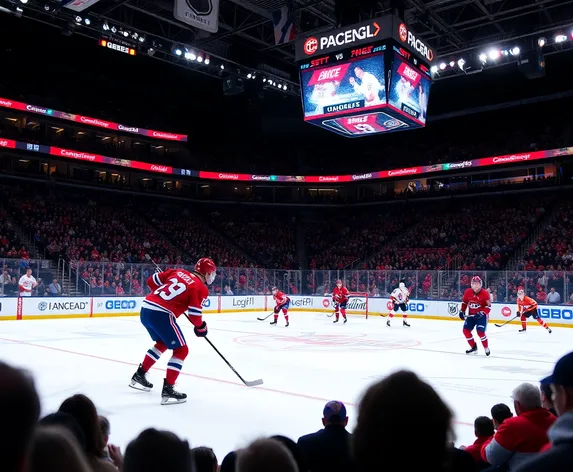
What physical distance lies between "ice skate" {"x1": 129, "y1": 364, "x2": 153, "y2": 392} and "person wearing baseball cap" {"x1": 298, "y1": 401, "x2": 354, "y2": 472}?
17.1 ft

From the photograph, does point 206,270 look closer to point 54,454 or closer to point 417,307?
point 54,454

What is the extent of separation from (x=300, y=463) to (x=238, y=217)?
118 feet

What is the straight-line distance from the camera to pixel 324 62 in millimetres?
13039

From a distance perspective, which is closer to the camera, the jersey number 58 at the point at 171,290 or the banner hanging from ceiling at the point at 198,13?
the jersey number 58 at the point at 171,290

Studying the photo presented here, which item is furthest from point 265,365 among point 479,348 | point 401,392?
point 401,392

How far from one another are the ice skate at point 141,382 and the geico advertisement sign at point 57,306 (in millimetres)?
12122

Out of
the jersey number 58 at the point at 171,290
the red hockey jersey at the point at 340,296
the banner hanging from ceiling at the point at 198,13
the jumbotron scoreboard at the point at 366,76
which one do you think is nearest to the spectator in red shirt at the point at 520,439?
the jersey number 58 at the point at 171,290

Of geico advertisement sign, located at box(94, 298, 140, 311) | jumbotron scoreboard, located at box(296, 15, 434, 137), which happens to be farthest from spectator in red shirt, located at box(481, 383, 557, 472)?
geico advertisement sign, located at box(94, 298, 140, 311)

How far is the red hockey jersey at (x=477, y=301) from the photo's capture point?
Answer: 11.5 meters

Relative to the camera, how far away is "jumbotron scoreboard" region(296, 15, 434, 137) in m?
12.1

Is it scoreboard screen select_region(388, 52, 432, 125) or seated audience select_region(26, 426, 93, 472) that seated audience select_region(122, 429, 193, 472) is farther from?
scoreboard screen select_region(388, 52, 432, 125)

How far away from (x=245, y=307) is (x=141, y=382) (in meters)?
17.3

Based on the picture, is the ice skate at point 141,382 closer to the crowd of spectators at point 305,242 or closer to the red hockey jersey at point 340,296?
the crowd of spectators at point 305,242

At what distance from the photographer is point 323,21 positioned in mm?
19703
